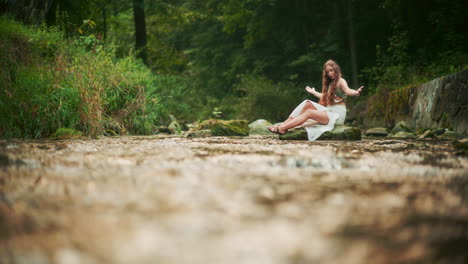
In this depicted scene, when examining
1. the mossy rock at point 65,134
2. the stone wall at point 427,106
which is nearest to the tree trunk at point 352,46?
the stone wall at point 427,106

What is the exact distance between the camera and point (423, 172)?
179 centimetres

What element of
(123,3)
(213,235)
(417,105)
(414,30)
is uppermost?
(123,3)

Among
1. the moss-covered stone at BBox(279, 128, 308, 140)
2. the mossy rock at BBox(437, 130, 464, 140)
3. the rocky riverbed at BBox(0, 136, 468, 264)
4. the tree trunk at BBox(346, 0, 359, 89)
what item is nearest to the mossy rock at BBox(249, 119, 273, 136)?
the moss-covered stone at BBox(279, 128, 308, 140)

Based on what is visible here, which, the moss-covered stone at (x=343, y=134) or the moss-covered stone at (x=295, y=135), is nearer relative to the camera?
the moss-covered stone at (x=343, y=134)

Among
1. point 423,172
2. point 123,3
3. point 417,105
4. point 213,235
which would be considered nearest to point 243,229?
point 213,235

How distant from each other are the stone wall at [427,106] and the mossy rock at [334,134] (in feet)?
4.07

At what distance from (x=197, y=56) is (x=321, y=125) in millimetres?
13626

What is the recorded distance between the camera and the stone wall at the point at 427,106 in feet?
15.0

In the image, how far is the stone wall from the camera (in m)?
4.57

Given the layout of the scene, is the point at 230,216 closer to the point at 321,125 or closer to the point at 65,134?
the point at 65,134

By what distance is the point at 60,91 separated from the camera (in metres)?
4.82

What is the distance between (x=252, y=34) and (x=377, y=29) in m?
4.76

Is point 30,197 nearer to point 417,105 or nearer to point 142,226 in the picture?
point 142,226

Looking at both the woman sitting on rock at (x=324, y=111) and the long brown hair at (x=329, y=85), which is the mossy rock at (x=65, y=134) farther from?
the long brown hair at (x=329, y=85)
